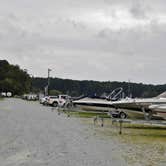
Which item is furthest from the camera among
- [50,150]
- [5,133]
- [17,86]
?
[17,86]

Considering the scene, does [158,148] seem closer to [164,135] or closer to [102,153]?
[102,153]

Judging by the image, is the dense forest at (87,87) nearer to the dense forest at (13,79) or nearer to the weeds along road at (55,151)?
the dense forest at (13,79)

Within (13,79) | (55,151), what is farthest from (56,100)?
(13,79)

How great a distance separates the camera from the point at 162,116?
34719 millimetres

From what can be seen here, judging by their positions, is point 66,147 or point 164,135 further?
point 164,135

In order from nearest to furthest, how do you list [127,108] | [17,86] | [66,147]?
[66,147] → [127,108] → [17,86]

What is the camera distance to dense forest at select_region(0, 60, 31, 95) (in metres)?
154

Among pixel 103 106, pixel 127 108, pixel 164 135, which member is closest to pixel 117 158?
pixel 164 135

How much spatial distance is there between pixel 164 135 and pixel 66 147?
9773 millimetres

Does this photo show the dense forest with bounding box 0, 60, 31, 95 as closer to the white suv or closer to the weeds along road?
the white suv

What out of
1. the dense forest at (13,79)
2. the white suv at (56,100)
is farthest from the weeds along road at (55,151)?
the dense forest at (13,79)

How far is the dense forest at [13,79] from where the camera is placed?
505 feet

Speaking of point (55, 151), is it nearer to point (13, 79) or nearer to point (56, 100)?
point (56, 100)

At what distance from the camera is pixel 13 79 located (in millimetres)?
155500
